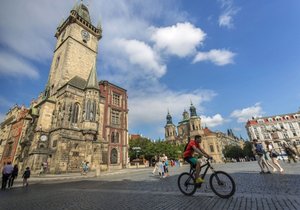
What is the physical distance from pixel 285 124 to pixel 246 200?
266ft

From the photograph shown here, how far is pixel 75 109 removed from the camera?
24.2 m

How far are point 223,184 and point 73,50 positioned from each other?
32911 mm

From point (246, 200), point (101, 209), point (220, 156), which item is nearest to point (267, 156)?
point (246, 200)

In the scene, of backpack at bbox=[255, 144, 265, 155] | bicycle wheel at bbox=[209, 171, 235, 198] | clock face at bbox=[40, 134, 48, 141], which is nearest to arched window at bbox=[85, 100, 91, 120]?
clock face at bbox=[40, 134, 48, 141]

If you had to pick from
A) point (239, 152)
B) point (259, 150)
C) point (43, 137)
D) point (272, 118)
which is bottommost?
point (259, 150)

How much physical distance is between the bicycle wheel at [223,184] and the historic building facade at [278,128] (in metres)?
71.6

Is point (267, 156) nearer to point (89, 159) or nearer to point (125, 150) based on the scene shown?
point (89, 159)

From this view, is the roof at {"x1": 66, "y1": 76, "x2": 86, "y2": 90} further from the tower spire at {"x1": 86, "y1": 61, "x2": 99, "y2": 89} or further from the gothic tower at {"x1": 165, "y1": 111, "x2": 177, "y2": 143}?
the gothic tower at {"x1": 165, "y1": 111, "x2": 177, "y2": 143}

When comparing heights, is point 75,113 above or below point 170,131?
below

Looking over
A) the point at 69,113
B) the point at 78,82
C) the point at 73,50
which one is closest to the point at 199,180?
the point at 69,113

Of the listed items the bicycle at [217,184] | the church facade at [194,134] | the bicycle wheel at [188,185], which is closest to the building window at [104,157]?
the bicycle wheel at [188,185]

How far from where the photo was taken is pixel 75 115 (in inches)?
942

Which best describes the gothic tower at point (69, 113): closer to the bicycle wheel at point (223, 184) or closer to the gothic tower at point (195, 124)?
the bicycle wheel at point (223, 184)

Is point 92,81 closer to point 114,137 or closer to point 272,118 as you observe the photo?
point 114,137
